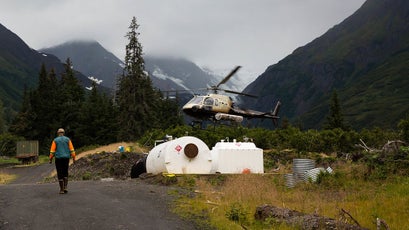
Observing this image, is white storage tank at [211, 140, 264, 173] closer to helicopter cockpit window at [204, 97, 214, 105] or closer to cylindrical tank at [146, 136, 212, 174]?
cylindrical tank at [146, 136, 212, 174]

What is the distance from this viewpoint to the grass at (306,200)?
12055mm

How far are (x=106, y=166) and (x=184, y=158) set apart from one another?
14.1 m

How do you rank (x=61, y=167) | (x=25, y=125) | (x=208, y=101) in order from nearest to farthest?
(x=61, y=167)
(x=208, y=101)
(x=25, y=125)

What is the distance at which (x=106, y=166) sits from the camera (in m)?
36.2

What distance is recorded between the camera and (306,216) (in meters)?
11.4

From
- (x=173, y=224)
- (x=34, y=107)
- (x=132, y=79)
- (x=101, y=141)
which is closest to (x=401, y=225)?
(x=173, y=224)

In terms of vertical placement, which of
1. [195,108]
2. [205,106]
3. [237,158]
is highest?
[205,106]

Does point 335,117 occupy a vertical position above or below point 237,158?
above

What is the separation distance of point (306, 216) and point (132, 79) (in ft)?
183

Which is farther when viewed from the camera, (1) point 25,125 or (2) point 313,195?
(1) point 25,125

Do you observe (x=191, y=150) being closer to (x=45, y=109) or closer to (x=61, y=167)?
(x=61, y=167)

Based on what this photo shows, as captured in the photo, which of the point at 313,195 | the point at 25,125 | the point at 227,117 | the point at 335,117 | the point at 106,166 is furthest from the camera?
the point at 25,125

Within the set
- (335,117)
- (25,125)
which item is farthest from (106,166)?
(335,117)

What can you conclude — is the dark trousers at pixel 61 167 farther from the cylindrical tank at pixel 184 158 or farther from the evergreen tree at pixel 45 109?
the evergreen tree at pixel 45 109
